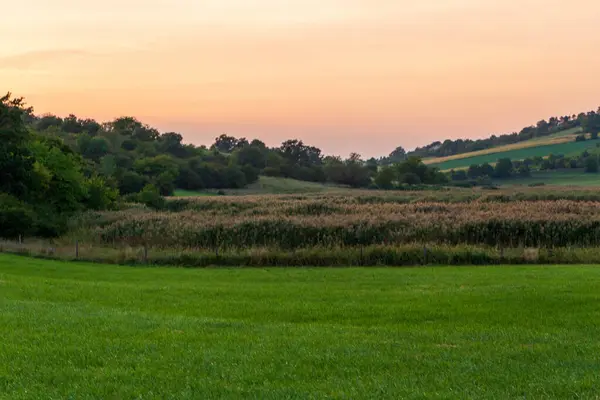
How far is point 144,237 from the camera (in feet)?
131

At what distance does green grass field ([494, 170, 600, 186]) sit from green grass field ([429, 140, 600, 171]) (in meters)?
20.2

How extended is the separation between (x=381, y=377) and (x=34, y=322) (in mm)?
7297

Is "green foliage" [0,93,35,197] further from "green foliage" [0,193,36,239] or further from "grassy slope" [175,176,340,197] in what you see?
"grassy slope" [175,176,340,197]

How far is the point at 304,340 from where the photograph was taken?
10742 mm

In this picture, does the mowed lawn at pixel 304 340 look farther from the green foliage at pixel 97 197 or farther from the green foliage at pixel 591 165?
the green foliage at pixel 591 165

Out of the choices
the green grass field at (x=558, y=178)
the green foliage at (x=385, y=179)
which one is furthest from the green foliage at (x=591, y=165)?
the green foliage at (x=385, y=179)

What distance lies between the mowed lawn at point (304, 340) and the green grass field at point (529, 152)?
459ft

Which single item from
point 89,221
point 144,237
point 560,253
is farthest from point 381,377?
point 89,221

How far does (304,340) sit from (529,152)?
514 feet

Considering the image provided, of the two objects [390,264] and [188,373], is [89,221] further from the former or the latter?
[188,373]

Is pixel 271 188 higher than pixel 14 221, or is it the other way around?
pixel 271 188

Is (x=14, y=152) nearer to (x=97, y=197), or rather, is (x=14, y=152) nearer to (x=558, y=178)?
(x=97, y=197)

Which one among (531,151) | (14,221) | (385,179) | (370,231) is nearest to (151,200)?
(14,221)

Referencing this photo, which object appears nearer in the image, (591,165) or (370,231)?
(370,231)
